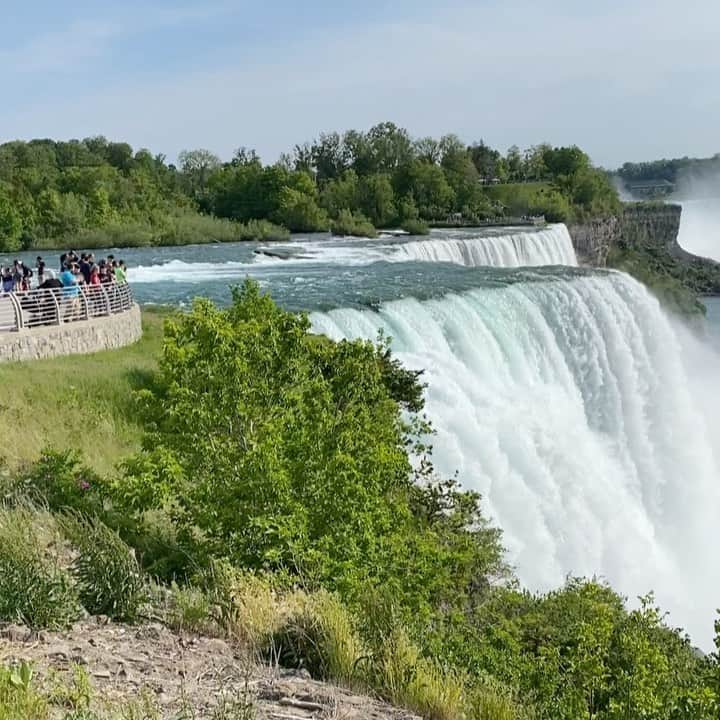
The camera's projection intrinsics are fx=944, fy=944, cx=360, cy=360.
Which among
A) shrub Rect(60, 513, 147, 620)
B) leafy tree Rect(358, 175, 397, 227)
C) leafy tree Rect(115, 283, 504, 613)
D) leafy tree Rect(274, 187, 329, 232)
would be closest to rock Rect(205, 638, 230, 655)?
shrub Rect(60, 513, 147, 620)

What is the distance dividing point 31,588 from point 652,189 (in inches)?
7577

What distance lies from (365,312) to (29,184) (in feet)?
198

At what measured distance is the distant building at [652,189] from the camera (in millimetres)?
181375

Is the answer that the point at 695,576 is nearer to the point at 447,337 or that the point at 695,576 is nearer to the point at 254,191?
the point at 447,337

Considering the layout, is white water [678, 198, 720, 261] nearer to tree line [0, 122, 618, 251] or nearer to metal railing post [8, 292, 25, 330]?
tree line [0, 122, 618, 251]

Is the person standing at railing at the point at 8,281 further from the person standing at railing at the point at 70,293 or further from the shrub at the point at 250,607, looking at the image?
the shrub at the point at 250,607

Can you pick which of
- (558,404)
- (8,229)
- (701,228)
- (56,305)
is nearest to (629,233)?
(8,229)

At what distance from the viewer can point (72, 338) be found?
59.1 feet

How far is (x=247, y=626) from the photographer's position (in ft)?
22.8

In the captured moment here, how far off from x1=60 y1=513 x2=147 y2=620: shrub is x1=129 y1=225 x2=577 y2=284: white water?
28.1 meters

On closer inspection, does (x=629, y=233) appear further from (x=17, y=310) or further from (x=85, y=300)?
(x=17, y=310)

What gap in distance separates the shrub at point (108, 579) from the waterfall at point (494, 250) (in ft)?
115

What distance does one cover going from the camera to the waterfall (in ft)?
145

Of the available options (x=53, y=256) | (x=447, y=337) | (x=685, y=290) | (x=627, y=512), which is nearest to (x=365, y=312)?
(x=447, y=337)
